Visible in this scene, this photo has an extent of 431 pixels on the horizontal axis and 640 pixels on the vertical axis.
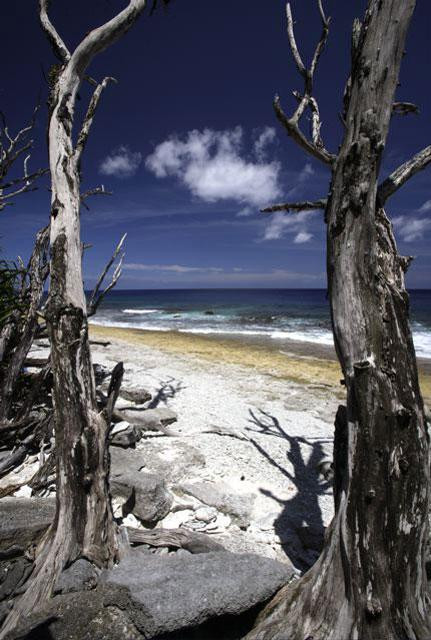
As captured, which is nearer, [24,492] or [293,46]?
[293,46]

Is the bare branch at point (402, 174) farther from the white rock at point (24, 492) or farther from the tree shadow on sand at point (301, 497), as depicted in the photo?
the white rock at point (24, 492)

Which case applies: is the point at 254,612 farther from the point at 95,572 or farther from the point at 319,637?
the point at 95,572

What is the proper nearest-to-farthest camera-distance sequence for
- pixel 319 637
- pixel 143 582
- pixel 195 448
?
pixel 319 637
pixel 143 582
pixel 195 448

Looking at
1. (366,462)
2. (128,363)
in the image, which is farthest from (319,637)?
(128,363)

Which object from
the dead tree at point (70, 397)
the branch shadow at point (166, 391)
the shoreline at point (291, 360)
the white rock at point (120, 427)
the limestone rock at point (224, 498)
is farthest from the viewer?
the shoreline at point (291, 360)

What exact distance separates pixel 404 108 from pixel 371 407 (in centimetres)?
229

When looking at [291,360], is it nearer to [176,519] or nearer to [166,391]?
[166,391]

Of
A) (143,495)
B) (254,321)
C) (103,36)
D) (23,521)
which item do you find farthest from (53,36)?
(254,321)

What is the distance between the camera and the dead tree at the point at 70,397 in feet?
8.46

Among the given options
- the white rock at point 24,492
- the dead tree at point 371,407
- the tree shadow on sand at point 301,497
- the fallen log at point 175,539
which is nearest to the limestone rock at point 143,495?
the fallen log at point 175,539

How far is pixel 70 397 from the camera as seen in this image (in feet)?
9.05

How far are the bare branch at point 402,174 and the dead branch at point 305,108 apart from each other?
45 centimetres

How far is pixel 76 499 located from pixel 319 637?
2.06 metres

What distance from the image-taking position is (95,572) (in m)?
2.50
